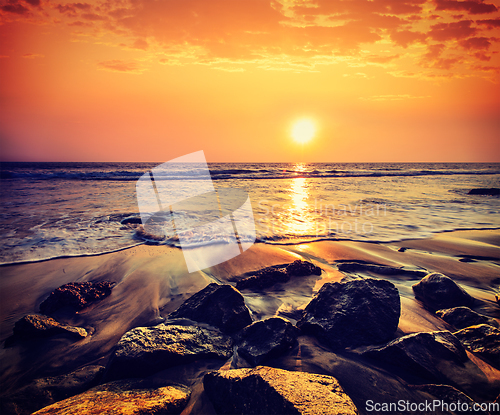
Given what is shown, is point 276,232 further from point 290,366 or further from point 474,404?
point 474,404

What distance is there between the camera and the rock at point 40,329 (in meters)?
2.36

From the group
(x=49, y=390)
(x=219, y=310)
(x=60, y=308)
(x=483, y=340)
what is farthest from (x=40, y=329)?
(x=483, y=340)

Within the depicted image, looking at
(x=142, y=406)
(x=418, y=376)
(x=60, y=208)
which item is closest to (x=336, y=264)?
(x=418, y=376)

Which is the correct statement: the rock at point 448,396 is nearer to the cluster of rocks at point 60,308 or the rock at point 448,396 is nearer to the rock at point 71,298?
the cluster of rocks at point 60,308

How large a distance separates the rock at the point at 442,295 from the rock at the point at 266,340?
6.23 ft

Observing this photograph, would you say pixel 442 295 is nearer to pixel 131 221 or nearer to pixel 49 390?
pixel 49 390

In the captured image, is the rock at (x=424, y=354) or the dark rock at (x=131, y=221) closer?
the rock at (x=424, y=354)

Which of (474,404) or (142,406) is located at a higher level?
(142,406)

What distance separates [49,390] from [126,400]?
74 cm

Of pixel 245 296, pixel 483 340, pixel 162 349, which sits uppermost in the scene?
pixel 162 349

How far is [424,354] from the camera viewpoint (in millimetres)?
1946

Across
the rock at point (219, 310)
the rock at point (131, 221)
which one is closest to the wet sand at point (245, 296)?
the rock at point (219, 310)

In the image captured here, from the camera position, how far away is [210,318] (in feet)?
8.32

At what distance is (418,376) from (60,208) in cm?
1075
